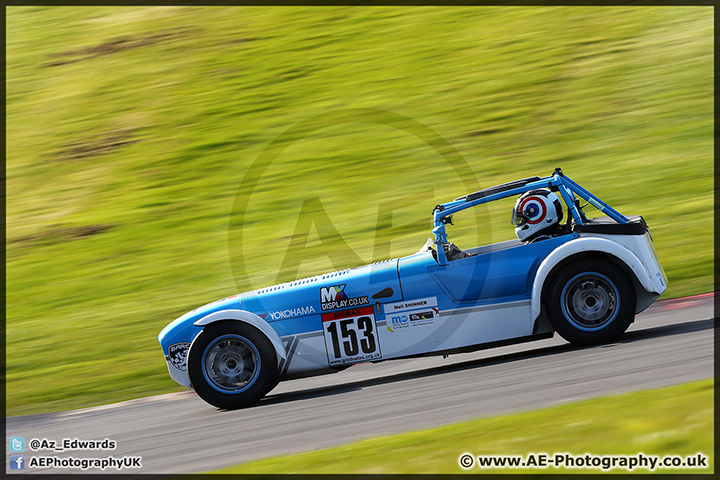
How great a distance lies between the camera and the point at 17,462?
6.02 m

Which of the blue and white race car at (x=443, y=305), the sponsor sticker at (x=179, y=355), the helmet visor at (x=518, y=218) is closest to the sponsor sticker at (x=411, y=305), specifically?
the blue and white race car at (x=443, y=305)

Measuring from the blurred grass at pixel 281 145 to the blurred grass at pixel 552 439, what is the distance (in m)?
A: 4.34

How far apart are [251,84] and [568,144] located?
344 inches

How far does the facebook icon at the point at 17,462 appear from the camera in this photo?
590 cm

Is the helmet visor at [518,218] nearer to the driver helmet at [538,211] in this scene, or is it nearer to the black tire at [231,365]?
the driver helmet at [538,211]

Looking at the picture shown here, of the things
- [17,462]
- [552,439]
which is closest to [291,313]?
[17,462]

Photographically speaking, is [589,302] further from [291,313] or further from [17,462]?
[17,462]

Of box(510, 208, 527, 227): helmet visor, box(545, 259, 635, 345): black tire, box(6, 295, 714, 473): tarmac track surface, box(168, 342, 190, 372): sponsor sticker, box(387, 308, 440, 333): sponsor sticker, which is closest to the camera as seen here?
box(6, 295, 714, 473): tarmac track surface

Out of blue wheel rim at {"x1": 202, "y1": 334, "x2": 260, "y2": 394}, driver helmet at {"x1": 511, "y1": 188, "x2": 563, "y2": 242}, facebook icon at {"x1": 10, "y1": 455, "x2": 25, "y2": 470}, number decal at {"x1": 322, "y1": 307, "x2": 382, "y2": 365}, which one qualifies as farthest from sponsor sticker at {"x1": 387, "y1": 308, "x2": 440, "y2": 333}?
facebook icon at {"x1": 10, "y1": 455, "x2": 25, "y2": 470}

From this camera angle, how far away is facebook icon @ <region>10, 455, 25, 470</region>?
5.90m

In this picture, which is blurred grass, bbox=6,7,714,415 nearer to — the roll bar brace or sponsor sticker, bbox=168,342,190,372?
sponsor sticker, bbox=168,342,190,372

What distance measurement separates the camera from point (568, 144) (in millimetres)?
13461

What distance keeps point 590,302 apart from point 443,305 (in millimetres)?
1316

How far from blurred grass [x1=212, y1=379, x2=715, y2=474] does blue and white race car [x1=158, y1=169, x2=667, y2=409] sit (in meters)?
1.58
